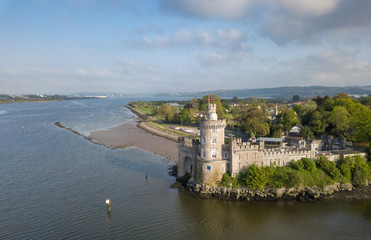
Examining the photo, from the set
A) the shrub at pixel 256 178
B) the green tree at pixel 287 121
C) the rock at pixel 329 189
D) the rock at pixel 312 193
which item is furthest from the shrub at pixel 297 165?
the green tree at pixel 287 121

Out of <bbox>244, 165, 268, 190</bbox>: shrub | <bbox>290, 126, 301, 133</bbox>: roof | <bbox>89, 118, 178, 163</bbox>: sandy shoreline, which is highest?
<bbox>290, 126, 301, 133</bbox>: roof

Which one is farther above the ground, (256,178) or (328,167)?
(328,167)

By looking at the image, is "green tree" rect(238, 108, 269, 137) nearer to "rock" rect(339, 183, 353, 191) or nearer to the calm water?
"rock" rect(339, 183, 353, 191)

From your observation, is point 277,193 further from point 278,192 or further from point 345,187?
point 345,187

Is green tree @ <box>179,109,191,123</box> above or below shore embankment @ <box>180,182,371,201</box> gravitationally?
above

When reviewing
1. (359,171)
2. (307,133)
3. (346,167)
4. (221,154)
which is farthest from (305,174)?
(307,133)

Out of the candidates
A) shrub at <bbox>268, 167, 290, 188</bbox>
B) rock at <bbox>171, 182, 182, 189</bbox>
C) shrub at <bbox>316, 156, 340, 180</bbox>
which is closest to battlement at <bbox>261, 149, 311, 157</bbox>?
shrub at <bbox>316, 156, 340, 180</bbox>

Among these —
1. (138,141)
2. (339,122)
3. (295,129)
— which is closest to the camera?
(339,122)

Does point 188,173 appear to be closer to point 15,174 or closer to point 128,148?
point 128,148
